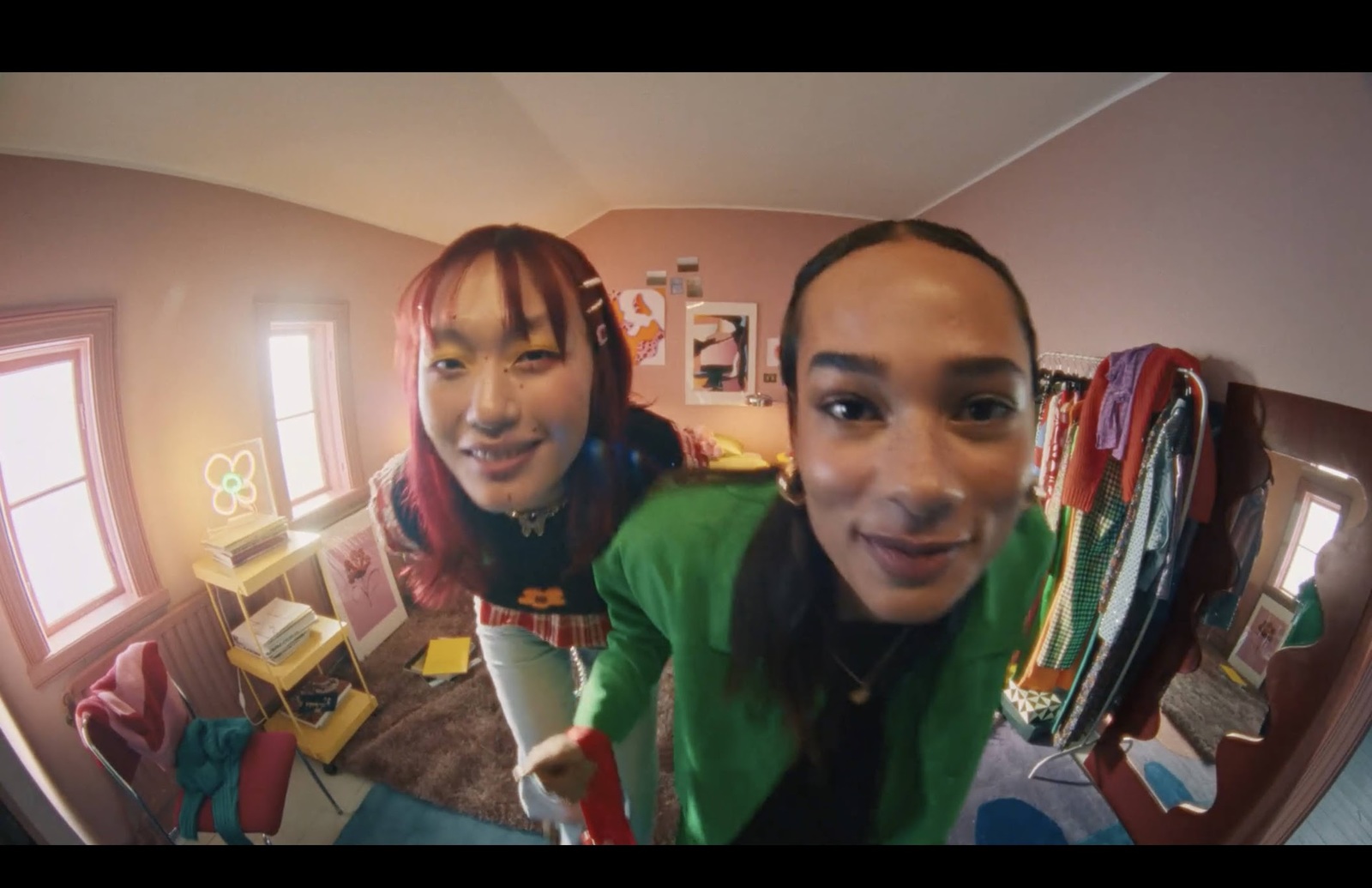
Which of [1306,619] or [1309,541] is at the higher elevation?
[1309,541]

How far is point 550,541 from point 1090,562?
28.9 inches

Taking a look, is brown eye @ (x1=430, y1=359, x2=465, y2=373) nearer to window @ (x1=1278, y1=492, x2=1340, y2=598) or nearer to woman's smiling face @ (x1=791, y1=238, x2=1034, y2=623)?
woman's smiling face @ (x1=791, y1=238, x2=1034, y2=623)

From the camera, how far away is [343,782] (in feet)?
1.87

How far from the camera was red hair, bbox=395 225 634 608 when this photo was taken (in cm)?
47

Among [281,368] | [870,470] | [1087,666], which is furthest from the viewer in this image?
[1087,666]

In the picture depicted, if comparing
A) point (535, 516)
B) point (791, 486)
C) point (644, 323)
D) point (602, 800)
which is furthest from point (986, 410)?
point (602, 800)

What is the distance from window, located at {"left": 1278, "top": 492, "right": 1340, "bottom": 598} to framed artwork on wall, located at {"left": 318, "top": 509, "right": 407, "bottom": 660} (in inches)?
49.1

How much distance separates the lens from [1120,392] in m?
0.48

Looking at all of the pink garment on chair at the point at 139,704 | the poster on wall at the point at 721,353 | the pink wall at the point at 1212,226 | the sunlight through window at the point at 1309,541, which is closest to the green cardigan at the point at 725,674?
the poster on wall at the point at 721,353

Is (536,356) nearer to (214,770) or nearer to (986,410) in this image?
(986,410)
